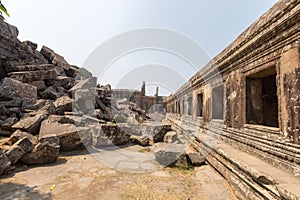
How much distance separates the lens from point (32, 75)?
9.88 meters

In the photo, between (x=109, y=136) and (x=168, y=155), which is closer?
(x=168, y=155)

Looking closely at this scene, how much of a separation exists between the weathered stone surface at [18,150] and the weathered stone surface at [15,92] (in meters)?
4.44

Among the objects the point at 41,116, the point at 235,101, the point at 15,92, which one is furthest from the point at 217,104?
the point at 15,92

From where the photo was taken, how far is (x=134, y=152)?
216 inches

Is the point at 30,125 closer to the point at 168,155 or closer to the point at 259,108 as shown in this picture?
the point at 168,155

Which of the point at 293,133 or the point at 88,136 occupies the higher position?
the point at 293,133

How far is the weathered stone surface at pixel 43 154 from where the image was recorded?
12.6ft

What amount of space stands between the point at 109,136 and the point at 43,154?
7.88 feet

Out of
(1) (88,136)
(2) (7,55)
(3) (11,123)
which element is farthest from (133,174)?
(2) (7,55)

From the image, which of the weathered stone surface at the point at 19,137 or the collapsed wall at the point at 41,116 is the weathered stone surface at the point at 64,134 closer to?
the collapsed wall at the point at 41,116

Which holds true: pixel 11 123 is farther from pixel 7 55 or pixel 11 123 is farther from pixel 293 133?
pixel 7 55

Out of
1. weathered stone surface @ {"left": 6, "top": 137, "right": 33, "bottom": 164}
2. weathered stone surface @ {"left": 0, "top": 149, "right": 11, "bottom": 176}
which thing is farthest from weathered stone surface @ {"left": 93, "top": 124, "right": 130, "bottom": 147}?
weathered stone surface @ {"left": 0, "top": 149, "right": 11, "bottom": 176}

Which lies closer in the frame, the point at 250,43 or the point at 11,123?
the point at 250,43

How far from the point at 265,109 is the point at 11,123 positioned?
331 inches
